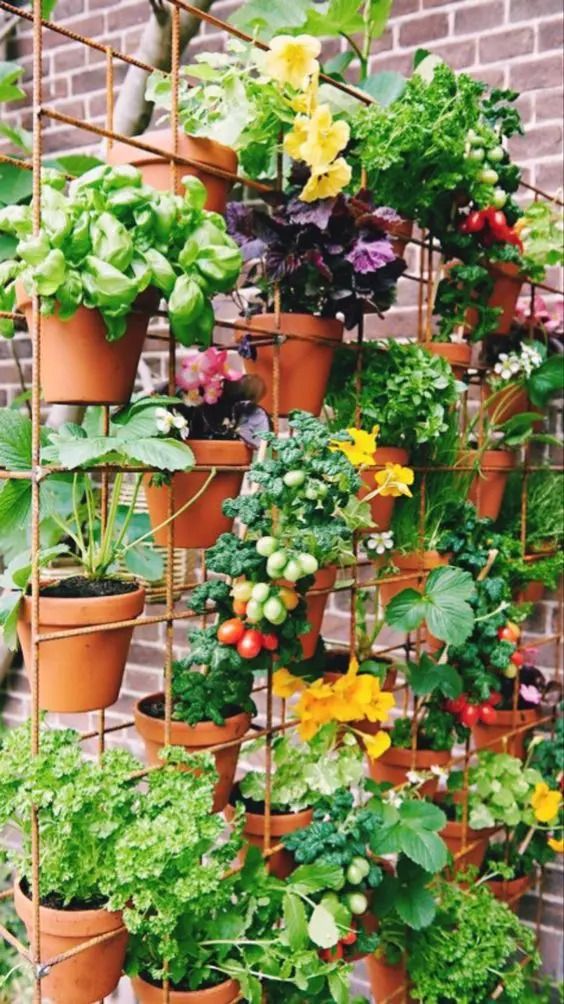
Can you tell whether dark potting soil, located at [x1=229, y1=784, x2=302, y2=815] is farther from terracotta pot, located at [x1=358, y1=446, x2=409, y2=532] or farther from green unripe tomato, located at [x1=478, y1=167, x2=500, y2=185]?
green unripe tomato, located at [x1=478, y1=167, x2=500, y2=185]

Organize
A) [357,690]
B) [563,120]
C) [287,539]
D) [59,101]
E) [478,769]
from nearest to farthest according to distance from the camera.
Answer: [287,539] < [357,690] < [478,769] < [563,120] < [59,101]

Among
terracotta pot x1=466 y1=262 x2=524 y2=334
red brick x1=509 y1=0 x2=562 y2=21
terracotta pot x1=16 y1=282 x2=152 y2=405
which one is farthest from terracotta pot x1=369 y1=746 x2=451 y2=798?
red brick x1=509 y1=0 x2=562 y2=21

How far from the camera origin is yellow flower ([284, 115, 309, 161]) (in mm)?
1292

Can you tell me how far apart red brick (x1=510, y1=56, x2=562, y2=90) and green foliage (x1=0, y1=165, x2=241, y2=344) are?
1308mm

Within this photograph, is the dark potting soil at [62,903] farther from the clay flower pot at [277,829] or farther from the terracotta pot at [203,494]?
the terracotta pot at [203,494]

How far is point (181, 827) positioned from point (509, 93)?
130cm

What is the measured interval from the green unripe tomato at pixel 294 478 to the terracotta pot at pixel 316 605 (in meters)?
0.24

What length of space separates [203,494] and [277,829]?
538mm

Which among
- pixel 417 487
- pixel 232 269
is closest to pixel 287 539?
pixel 232 269

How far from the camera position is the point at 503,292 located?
1793mm

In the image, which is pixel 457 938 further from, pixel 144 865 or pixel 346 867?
pixel 144 865

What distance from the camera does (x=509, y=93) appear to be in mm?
1615

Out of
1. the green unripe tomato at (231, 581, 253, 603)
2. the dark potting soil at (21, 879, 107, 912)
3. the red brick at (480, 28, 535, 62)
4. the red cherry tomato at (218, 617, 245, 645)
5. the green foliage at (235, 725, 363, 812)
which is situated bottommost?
the dark potting soil at (21, 879, 107, 912)

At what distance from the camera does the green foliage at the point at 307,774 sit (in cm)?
146
